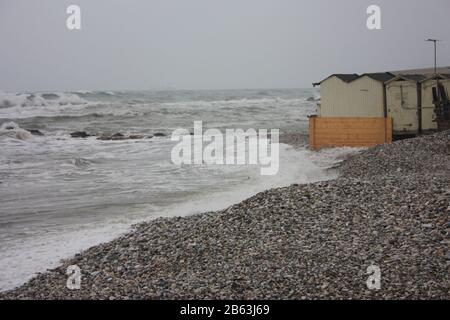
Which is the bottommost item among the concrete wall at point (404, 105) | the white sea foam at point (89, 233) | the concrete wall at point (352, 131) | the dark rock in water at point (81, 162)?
the white sea foam at point (89, 233)

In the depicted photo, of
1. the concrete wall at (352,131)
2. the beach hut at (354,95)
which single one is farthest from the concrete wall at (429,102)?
the concrete wall at (352,131)

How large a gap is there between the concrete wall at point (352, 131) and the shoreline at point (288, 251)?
8.45m

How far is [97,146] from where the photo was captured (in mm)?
22859

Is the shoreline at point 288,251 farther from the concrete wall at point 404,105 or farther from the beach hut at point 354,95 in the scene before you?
the beach hut at point 354,95

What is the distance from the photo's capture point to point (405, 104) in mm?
17625

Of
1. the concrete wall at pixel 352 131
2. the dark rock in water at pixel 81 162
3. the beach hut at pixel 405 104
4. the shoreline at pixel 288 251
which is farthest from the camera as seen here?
the beach hut at pixel 405 104

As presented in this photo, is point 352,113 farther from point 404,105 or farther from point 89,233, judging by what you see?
point 89,233

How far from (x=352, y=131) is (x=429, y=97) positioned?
311 cm

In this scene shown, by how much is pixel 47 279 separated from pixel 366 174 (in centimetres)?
866

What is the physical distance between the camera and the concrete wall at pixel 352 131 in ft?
56.5

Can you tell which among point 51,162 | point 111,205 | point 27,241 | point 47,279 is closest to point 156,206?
point 111,205

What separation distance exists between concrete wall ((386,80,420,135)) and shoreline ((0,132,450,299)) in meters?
9.21

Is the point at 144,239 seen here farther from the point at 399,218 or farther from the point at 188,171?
the point at 188,171

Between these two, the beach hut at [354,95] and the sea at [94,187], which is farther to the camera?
the beach hut at [354,95]
